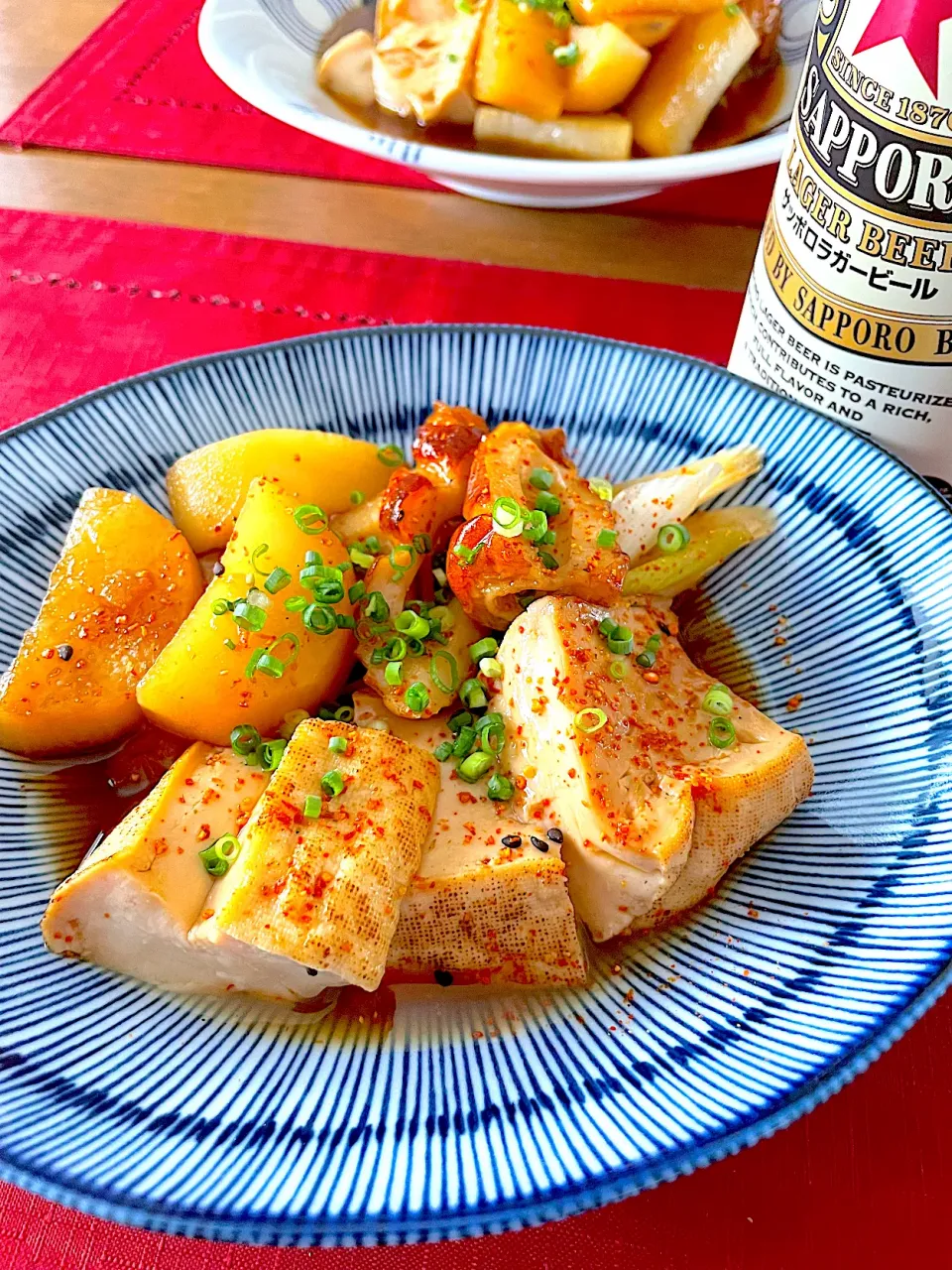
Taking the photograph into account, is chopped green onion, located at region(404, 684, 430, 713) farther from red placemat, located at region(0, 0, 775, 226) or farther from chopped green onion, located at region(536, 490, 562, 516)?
red placemat, located at region(0, 0, 775, 226)

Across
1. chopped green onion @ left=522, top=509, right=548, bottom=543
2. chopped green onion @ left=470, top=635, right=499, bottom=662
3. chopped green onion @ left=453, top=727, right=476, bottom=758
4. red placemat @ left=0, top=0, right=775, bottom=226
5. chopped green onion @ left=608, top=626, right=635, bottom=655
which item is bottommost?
chopped green onion @ left=453, top=727, right=476, bottom=758

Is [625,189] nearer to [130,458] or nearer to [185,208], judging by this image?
[185,208]

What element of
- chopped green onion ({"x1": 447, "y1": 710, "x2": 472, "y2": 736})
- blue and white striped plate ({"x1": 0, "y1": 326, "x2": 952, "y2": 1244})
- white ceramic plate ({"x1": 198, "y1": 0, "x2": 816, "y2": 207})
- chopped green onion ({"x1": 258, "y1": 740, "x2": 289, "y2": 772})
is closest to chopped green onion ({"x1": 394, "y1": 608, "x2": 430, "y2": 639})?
chopped green onion ({"x1": 447, "y1": 710, "x2": 472, "y2": 736})

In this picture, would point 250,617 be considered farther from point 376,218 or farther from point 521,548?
point 376,218

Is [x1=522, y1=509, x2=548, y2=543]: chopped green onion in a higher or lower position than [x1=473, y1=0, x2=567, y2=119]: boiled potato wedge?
lower

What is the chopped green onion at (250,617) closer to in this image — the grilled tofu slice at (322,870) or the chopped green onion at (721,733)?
the grilled tofu slice at (322,870)

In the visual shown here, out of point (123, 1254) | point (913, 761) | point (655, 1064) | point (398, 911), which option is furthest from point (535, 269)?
point (123, 1254)

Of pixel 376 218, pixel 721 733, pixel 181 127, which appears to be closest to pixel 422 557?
pixel 721 733

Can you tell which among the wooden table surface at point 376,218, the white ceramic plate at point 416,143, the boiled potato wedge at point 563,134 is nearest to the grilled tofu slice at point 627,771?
the white ceramic plate at point 416,143
